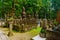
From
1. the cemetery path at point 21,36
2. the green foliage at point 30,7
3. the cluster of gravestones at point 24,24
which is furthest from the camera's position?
the green foliage at point 30,7

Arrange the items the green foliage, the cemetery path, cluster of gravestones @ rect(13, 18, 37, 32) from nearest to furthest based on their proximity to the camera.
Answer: the cemetery path
cluster of gravestones @ rect(13, 18, 37, 32)
the green foliage

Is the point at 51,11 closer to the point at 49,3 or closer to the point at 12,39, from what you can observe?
the point at 49,3

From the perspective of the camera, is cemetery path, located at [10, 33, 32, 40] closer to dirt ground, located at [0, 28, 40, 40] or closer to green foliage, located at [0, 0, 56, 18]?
dirt ground, located at [0, 28, 40, 40]

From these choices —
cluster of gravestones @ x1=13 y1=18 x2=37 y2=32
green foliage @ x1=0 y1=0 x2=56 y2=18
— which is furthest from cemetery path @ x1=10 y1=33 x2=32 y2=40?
green foliage @ x1=0 y1=0 x2=56 y2=18

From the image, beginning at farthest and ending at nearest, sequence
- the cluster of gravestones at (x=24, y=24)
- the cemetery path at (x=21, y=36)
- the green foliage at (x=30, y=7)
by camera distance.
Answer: the green foliage at (x=30, y=7) < the cluster of gravestones at (x=24, y=24) < the cemetery path at (x=21, y=36)

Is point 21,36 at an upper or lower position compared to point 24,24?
lower

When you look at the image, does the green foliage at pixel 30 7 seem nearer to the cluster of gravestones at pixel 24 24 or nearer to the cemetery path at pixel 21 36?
the cluster of gravestones at pixel 24 24

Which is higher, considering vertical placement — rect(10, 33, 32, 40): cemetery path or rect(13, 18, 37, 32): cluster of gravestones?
rect(13, 18, 37, 32): cluster of gravestones

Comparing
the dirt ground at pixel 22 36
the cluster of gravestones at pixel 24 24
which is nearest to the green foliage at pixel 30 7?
the cluster of gravestones at pixel 24 24

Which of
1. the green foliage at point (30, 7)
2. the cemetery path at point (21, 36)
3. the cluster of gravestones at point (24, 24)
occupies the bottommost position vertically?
the cemetery path at point (21, 36)

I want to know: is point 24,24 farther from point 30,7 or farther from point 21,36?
point 21,36

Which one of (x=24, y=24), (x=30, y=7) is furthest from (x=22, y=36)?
(x=30, y=7)

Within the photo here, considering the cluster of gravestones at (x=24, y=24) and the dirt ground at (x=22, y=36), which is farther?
the cluster of gravestones at (x=24, y=24)

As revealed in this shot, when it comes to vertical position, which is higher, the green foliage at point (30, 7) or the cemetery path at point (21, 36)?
the green foliage at point (30, 7)
